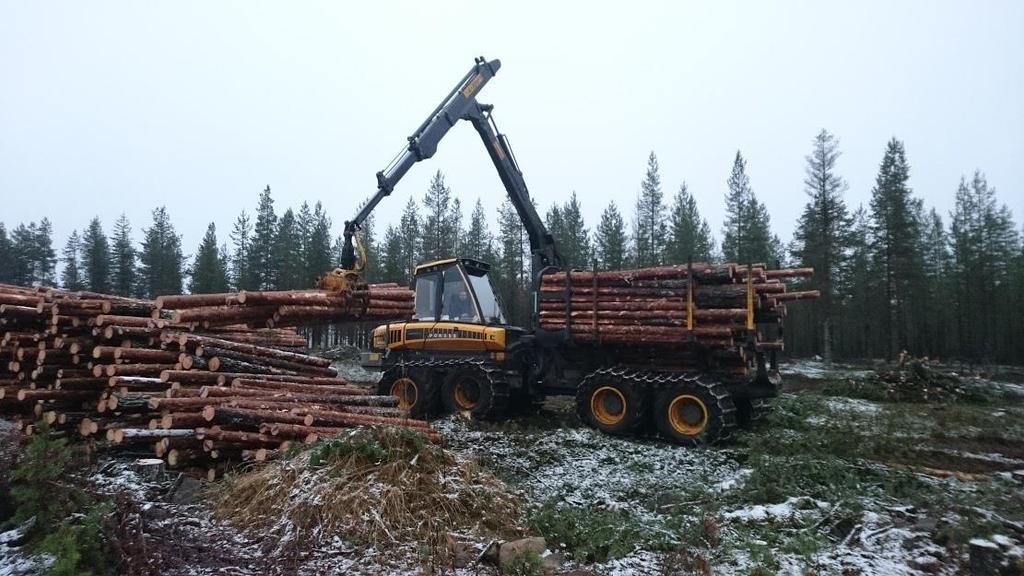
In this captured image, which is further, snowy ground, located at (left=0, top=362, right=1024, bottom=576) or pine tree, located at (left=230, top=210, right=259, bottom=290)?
pine tree, located at (left=230, top=210, right=259, bottom=290)

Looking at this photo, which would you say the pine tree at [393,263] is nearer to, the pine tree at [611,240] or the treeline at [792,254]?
the treeline at [792,254]

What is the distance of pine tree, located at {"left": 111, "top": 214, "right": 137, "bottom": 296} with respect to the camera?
49.2 m

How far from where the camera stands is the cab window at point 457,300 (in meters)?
11.1

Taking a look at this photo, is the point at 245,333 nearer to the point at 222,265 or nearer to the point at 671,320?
the point at 671,320

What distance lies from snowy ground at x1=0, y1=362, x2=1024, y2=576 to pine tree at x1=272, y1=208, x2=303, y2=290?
38.6 meters

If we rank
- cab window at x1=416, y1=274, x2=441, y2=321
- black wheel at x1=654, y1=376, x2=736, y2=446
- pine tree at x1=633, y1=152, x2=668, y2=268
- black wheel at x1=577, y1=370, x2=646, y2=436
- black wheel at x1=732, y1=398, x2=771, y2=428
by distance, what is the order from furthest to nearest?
pine tree at x1=633, y1=152, x2=668, y2=268 → cab window at x1=416, y1=274, x2=441, y2=321 → black wheel at x1=732, y1=398, x2=771, y2=428 → black wheel at x1=577, y1=370, x2=646, y2=436 → black wheel at x1=654, y1=376, x2=736, y2=446

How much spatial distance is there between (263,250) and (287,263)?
6.70ft

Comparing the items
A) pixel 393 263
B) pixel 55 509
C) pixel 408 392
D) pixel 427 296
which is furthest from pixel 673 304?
pixel 393 263

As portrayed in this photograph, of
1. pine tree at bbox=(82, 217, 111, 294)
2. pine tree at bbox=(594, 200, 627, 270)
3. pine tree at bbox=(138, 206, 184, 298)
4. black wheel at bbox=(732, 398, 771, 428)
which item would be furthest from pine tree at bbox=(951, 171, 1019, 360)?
pine tree at bbox=(82, 217, 111, 294)

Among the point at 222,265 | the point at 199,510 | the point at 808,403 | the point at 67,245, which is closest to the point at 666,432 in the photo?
the point at 808,403

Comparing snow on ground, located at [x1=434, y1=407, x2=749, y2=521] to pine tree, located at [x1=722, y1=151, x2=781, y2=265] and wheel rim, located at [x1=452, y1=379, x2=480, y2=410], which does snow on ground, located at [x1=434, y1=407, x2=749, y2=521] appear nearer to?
wheel rim, located at [x1=452, y1=379, x2=480, y2=410]

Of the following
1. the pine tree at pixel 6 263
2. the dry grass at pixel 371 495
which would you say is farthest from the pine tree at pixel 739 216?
the pine tree at pixel 6 263

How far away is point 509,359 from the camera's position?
10625 mm

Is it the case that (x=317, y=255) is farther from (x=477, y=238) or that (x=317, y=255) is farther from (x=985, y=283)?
(x=985, y=283)
